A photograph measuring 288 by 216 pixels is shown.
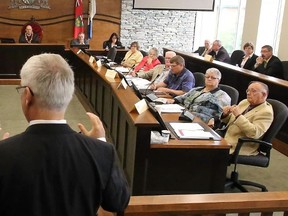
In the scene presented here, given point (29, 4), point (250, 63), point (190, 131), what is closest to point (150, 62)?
point (250, 63)

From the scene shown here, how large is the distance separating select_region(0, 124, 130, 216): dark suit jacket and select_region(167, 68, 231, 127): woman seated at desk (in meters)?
2.48

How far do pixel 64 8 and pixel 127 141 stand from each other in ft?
25.4

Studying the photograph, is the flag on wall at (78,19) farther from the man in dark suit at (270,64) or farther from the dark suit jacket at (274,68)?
the dark suit jacket at (274,68)

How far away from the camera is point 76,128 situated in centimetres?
500

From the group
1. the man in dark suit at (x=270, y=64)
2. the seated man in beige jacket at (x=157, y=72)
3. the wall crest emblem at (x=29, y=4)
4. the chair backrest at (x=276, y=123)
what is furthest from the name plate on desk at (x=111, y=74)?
the wall crest emblem at (x=29, y=4)

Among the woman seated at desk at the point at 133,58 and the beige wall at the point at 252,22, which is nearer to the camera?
the woman seated at desk at the point at 133,58

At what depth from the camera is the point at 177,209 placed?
4.28 ft

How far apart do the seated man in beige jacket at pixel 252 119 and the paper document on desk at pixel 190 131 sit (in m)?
0.43

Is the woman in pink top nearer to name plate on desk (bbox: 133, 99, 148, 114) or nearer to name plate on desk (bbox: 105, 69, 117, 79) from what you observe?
name plate on desk (bbox: 105, 69, 117, 79)

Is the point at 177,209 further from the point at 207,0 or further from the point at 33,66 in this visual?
the point at 207,0

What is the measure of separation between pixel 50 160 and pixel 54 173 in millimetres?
37

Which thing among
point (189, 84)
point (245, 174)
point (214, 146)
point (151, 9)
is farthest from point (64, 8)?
point (214, 146)

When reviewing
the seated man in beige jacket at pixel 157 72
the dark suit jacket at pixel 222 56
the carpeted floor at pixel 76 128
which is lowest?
the carpeted floor at pixel 76 128

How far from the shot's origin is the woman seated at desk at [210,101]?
3.66 metres
